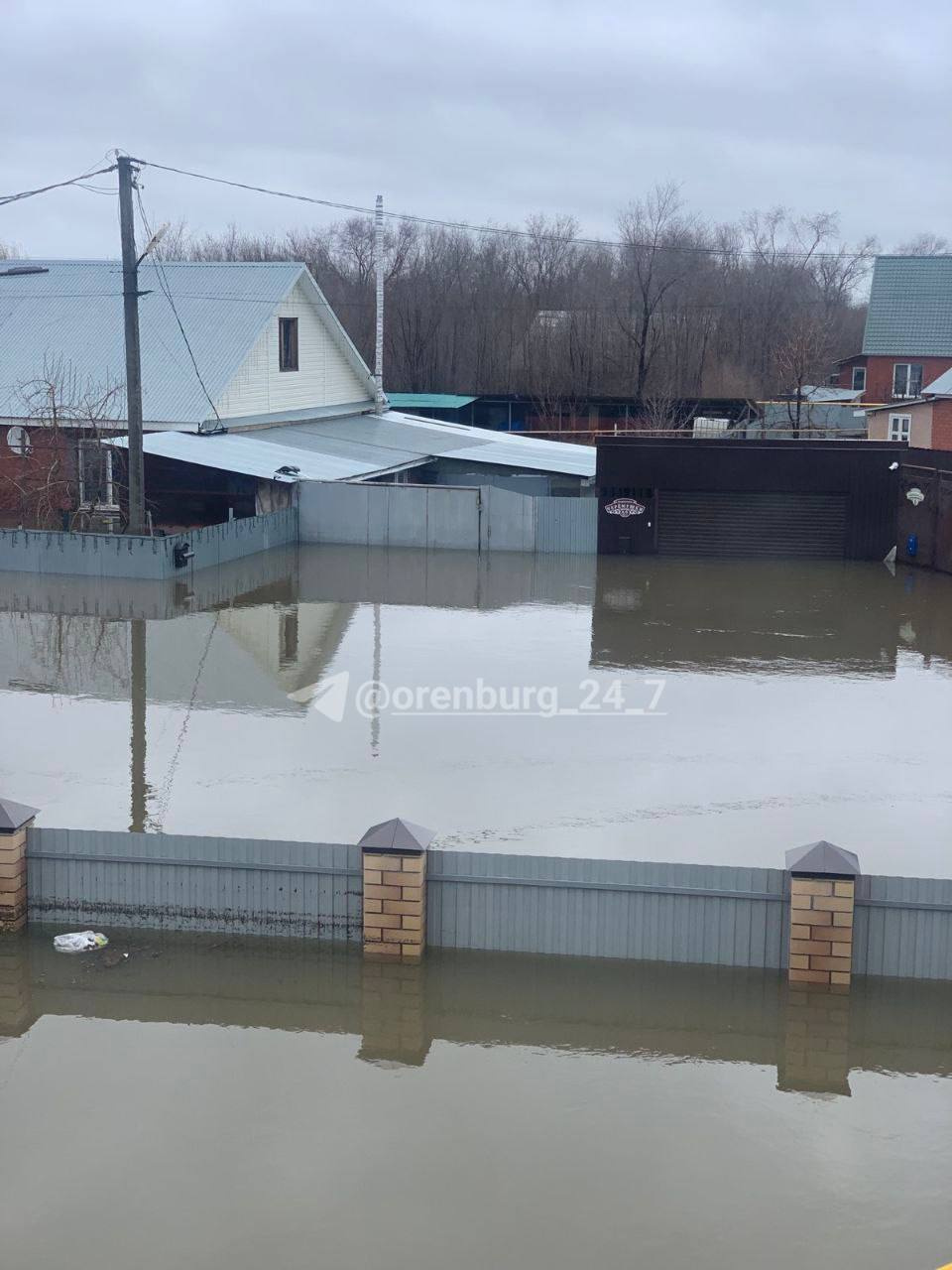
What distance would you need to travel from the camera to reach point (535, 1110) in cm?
931

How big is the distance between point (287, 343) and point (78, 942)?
107 ft

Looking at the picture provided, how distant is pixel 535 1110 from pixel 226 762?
307 inches

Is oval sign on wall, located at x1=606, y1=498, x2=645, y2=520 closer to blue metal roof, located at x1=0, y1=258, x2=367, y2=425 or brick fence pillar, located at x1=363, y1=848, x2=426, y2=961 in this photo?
blue metal roof, located at x1=0, y1=258, x2=367, y2=425

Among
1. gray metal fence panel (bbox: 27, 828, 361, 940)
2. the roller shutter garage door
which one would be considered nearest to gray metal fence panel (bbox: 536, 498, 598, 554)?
the roller shutter garage door

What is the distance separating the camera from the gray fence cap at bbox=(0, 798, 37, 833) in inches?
447

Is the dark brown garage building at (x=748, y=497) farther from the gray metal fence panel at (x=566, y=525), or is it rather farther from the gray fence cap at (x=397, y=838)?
the gray fence cap at (x=397, y=838)

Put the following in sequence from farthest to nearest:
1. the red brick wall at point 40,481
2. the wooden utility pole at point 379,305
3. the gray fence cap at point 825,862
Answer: the wooden utility pole at point 379,305 → the red brick wall at point 40,481 → the gray fence cap at point 825,862

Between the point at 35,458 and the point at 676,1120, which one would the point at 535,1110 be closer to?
the point at 676,1120

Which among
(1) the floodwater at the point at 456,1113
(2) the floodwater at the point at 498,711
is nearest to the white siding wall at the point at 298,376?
(2) the floodwater at the point at 498,711

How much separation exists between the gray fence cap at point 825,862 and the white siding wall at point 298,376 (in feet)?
95.8

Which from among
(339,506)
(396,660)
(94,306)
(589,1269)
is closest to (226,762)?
(396,660)

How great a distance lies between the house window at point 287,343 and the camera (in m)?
41.4

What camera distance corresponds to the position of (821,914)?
10.8 meters

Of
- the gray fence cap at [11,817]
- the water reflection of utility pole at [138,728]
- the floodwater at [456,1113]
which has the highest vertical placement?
the gray fence cap at [11,817]
